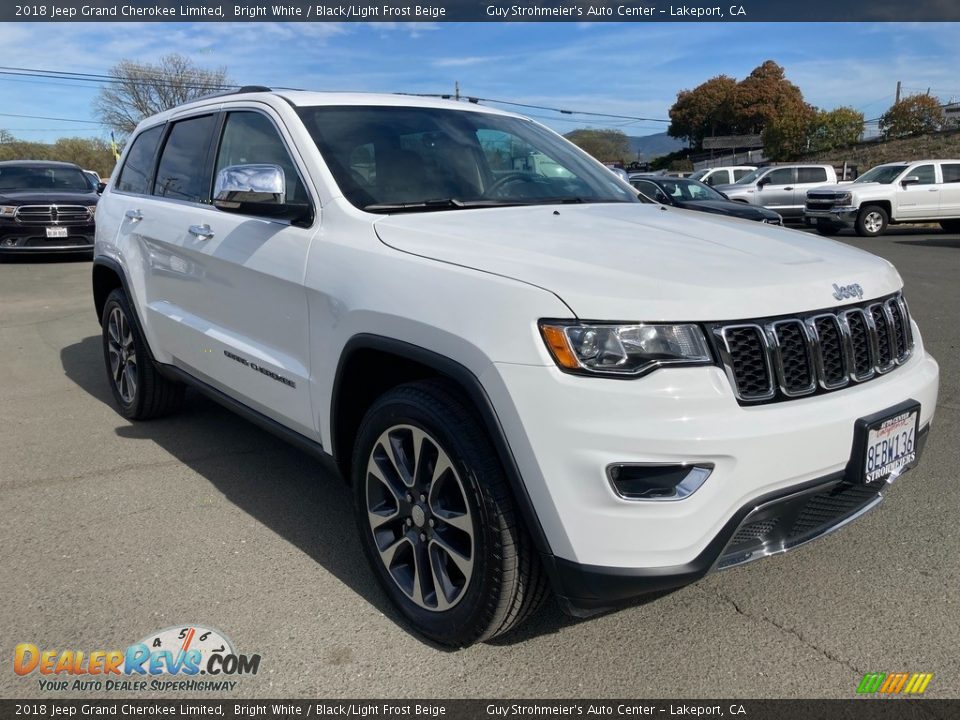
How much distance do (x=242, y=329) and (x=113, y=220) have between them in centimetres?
200

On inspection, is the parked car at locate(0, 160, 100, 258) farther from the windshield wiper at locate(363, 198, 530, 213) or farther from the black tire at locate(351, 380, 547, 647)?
the black tire at locate(351, 380, 547, 647)

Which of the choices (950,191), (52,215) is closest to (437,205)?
(52,215)

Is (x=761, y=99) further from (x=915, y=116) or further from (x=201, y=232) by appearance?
(x=201, y=232)

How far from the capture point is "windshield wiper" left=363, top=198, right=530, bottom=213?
10.0 ft

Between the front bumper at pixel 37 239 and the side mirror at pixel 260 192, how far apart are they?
11836 mm

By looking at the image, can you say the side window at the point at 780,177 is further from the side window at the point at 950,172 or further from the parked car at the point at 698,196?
the parked car at the point at 698,196

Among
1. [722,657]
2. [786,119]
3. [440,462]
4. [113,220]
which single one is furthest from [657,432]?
[786,119]

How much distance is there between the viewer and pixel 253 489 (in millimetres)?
4004

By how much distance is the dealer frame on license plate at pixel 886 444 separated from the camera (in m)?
2.39

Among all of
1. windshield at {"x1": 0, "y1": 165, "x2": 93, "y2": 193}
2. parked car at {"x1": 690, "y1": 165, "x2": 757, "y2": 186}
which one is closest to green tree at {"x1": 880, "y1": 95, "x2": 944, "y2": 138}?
parked car at {"x1": 690, "y1": 165, "x2": 757, "y2": 186}

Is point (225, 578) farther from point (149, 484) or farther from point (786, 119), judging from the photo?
point (786, 119)

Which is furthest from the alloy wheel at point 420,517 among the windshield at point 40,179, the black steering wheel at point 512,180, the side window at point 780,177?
the side window at point 780,177

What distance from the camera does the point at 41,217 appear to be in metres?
13.2

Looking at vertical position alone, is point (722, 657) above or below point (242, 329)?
below
